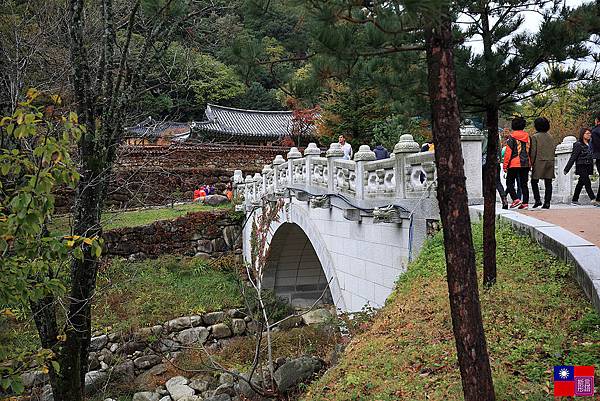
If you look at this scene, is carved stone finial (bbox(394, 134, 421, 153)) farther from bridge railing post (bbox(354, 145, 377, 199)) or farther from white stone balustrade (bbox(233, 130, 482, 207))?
bridge railing post (bbox(354, 145, 377, 199))

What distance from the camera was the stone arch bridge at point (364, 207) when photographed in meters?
7.50

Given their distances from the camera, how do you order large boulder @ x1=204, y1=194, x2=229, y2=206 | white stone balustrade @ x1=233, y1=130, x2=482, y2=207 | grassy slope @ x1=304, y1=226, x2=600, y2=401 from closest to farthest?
grassy slope @ x1=304, y1=226, x2=600, y2=401 < white stone balustrade @ x1=233, y1=130, x2=482, y2=207 < large boulder @ x1=204, y1=194, x2=229, y2=206

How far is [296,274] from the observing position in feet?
63.1

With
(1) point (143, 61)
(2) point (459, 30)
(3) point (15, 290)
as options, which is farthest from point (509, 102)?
(3) point (15, 290)

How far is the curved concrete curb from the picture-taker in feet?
15.3

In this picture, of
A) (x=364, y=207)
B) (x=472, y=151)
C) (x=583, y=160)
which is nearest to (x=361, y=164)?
(x=364, y=207)

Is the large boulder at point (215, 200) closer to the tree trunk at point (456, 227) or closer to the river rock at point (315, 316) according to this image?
the river rock at point (315, 316)

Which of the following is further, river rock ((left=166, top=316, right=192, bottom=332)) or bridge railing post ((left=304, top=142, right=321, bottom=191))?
river rock ((left=166, top=316, right=192, bottom=332))

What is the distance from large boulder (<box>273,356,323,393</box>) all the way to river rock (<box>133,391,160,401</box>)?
5.31 m

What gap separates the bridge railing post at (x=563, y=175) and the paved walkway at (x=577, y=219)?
1.78m

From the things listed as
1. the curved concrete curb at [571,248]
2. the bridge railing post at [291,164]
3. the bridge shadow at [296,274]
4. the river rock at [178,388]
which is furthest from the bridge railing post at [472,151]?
the bridge shadow at [296,274]

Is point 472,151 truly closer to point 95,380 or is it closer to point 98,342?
point 95,380

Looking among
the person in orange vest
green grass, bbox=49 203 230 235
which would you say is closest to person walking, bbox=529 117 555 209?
green grass, bbox=49 203 230 235

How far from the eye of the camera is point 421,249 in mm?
7523
